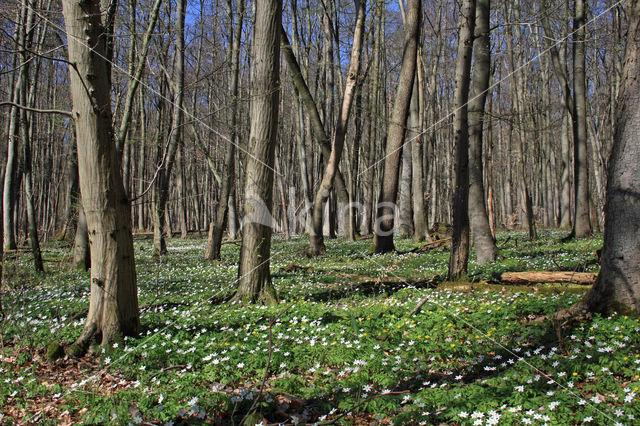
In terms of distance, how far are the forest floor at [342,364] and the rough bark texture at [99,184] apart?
15.9 inches

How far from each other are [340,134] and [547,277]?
A: 23.1 feet

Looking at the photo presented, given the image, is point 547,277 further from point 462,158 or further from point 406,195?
point 406,195

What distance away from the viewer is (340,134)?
39.6 feet

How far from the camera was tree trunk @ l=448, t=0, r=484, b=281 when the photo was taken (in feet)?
23.1

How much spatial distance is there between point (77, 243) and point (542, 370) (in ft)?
33.3

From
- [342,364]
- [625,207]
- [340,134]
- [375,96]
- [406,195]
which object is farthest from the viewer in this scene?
[375,96]

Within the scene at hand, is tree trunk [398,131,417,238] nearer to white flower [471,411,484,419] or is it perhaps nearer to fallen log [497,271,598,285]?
fallen log [497,271,598,285]

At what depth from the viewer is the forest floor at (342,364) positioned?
304 centimetres

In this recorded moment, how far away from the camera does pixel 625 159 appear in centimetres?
423

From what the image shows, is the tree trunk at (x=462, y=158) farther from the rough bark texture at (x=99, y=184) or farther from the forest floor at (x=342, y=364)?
the rough bark texture at (x=99, y=184)

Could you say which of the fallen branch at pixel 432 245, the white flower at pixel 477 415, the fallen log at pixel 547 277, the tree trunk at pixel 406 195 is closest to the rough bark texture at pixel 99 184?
the white flower at pixel 477 415

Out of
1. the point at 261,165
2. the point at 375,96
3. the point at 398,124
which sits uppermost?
the point at 375,96

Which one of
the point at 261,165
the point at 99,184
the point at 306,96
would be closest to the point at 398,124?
the point at 306,96

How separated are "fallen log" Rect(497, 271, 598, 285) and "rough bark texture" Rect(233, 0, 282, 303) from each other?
3589mm
